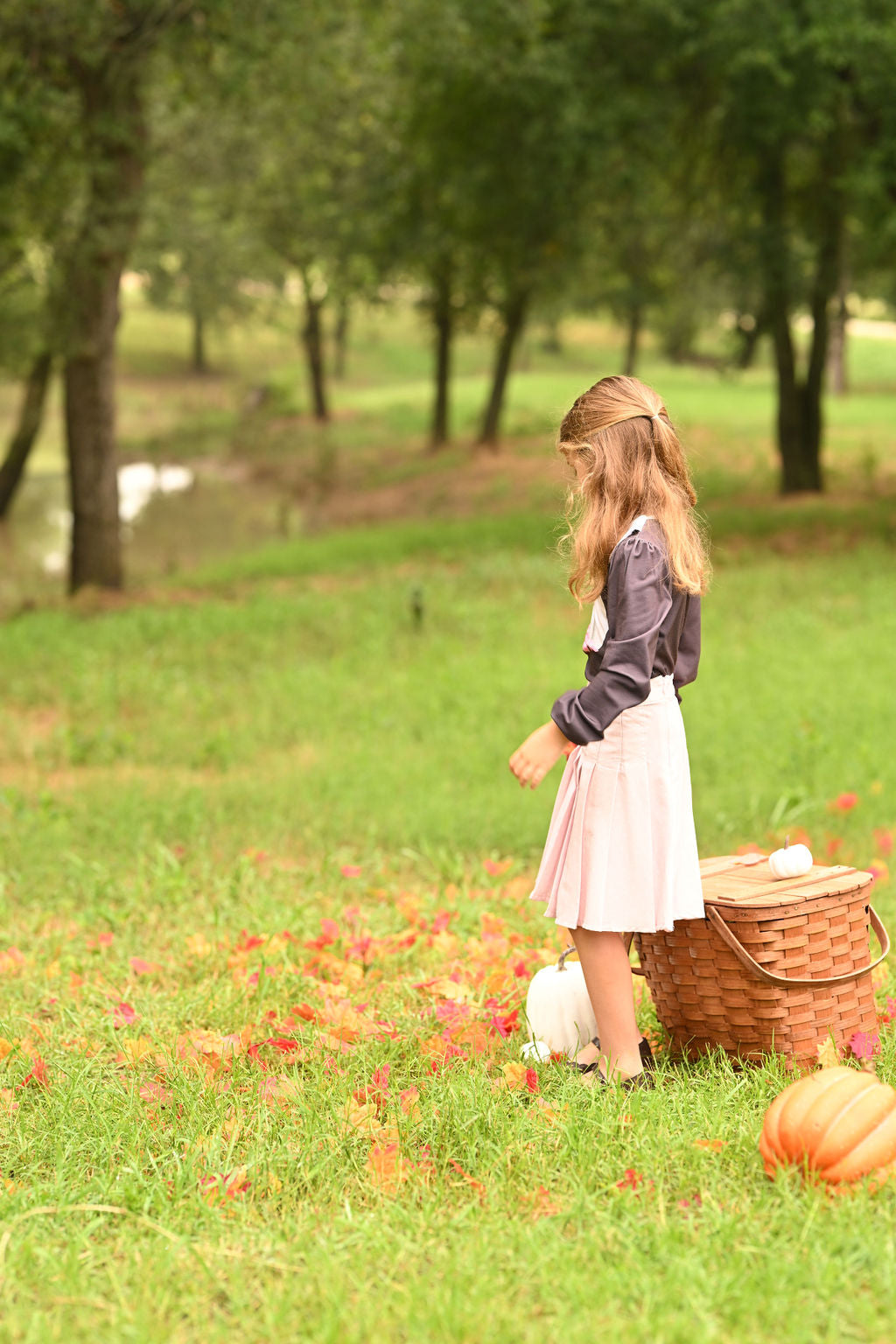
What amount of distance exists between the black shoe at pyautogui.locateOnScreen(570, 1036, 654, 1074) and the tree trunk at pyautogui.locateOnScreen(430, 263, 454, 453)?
84.9ft

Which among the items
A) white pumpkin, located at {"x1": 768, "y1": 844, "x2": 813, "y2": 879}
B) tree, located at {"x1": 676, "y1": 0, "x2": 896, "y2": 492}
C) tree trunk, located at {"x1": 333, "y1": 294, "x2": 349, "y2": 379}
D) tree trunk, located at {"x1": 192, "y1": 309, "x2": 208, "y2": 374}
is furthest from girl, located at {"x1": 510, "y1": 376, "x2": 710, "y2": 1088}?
tree trunk, located at {"x1": 192, "y1": 309, "x2": 208, "y2": 374}

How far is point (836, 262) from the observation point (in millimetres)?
18250

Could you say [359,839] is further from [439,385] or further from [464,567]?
[439,385]

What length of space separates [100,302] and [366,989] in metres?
11.1

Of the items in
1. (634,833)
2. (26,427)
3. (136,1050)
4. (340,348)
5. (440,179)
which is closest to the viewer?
(634,833)

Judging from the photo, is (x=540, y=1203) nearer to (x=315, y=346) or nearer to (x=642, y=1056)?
(x=642, y=1056)

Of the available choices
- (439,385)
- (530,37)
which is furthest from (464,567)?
(439,385)

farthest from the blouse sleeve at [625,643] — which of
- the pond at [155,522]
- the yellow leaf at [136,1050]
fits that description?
the pond at [155,522]

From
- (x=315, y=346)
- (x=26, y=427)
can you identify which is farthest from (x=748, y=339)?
(x=315, y=346)

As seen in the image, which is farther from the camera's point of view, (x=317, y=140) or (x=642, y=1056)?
(x=317, y=140)

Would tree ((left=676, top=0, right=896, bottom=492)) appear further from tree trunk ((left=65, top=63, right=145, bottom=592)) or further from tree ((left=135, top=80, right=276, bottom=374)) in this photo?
tree trunk ((left=65, top=63, right=145, bottom=592))

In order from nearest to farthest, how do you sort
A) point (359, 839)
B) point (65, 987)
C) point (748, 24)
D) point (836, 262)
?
point (65, 987), point (359, 839), point (748, 24), point (836, 262)

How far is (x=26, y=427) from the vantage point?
73.0 feet

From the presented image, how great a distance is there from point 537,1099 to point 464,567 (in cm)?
1298
